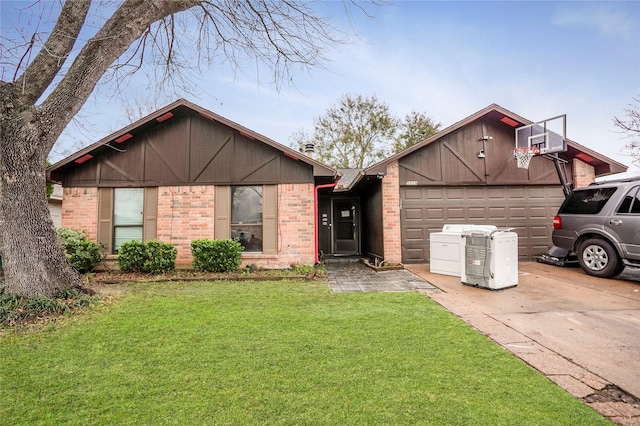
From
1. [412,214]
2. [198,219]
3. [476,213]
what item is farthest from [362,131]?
[198,219]

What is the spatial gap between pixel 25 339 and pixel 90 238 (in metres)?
5.66

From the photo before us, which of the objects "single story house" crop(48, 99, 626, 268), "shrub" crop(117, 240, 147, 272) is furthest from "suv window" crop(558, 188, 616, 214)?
"shrub" crop(117, 240, 147, 272)

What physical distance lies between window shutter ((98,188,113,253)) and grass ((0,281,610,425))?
474 cm

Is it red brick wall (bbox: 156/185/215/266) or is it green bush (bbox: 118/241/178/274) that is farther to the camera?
red brick wall (bbox: 156/185/215/266)

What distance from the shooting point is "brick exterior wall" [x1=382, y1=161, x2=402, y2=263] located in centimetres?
875

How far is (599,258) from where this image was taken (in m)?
6.72

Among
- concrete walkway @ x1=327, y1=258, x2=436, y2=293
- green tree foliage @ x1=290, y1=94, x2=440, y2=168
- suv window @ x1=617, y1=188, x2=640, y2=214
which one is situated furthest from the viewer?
green tree foliage @ x1=290, y1=94, x2=440, y2=168

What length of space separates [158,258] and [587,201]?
32.7ft

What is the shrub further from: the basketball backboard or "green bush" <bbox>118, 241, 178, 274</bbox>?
the basketball backboard

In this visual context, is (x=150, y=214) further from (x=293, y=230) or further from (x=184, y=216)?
(x=293, y=230)

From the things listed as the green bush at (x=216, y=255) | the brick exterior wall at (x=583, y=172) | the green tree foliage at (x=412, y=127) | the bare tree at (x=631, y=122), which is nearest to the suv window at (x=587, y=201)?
the bare tree at (x=631, y=122)

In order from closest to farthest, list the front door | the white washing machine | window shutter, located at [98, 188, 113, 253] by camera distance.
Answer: the white washing machine → window shutter, located at [98, 188, 113, 253] → the front door

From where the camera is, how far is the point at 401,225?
890 centimetres

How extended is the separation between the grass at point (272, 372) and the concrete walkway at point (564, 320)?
272 millimetres
